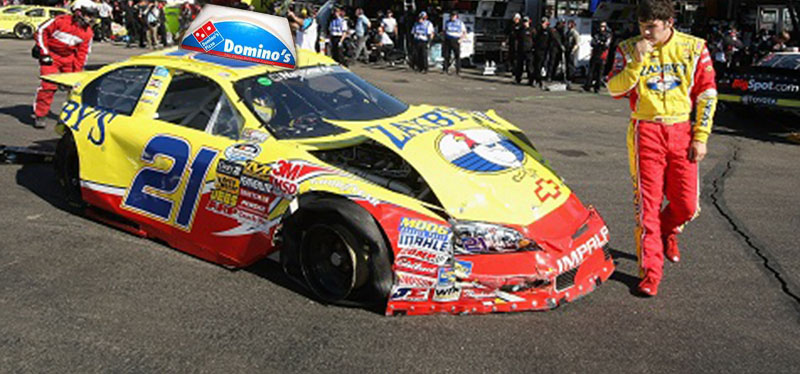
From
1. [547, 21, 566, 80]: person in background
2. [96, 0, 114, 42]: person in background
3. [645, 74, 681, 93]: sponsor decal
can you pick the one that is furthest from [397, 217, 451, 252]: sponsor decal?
[96, 0, 114, 42]: person in background

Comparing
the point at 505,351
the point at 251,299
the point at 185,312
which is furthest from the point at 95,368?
the point at 505,351

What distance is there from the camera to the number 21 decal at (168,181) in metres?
4.68

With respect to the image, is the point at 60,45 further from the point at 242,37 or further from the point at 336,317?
the point at 336,317

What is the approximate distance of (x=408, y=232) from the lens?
391cm

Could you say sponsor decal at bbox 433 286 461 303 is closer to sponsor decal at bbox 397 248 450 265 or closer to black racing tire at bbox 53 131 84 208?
sponsor decal at bbox 397 248 450 265

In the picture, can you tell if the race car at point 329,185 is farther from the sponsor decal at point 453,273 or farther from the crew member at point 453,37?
the crew member at point 453,37

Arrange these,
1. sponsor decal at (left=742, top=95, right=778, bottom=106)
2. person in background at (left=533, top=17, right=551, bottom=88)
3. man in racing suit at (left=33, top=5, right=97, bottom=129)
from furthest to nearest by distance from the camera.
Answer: person in background at (left=533, top=17, right=551, bottom=88)
sponsor decal at (left=742, top=95, right=778, bottom=106)
man in racing suit at (left=33, top=5, right=97, bottom=129)

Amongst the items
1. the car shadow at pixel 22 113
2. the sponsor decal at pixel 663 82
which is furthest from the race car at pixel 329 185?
the car shadow at pixel 22 113

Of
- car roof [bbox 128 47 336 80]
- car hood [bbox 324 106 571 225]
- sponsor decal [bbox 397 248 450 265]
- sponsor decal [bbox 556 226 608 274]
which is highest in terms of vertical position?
car roof [bbox 128 47 336 80]

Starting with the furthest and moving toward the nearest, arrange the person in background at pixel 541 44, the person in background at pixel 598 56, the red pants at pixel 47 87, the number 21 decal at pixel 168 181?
the person in background at pixel 541 44 → the person in background at pixel 598 56 → the red pants at pixel 47 87 → the number 21 decal at pixel 168 181

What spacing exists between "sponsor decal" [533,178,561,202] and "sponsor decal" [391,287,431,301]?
3.34ft

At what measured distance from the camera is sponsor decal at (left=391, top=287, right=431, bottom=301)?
395 centimetres

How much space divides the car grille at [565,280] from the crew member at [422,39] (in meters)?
15.6

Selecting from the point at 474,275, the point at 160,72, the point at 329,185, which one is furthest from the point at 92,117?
the point at 474,275
